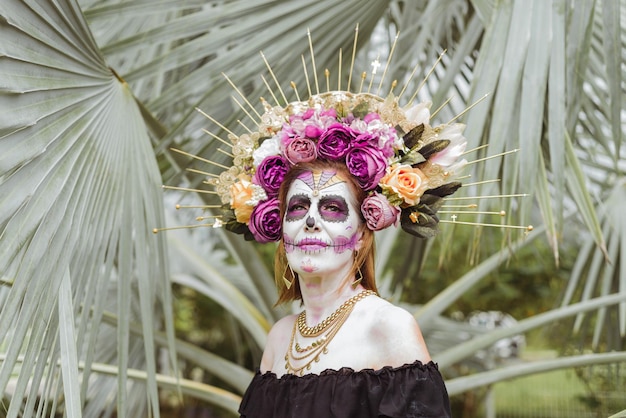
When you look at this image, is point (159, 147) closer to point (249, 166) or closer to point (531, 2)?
point (249, 166)

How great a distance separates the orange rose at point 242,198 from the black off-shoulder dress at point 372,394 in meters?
0.44

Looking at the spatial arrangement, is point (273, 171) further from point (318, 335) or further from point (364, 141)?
point (318, 335)

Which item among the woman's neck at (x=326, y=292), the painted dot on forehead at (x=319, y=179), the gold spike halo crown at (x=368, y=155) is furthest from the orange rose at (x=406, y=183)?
the woman's neck at (x=326, y=292)

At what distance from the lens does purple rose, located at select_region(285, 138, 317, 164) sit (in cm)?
200

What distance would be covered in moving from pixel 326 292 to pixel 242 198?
1.05 feet

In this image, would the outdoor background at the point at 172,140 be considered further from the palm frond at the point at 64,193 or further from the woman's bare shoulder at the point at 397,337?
the woman's bare shoulder at the point at 397,337

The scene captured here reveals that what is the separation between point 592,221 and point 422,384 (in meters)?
0.82

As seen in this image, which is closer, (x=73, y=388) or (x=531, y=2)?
(x=73, y=388)

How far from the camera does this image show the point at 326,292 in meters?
1.99

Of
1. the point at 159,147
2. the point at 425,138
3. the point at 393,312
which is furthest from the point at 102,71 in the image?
the point at 393,312

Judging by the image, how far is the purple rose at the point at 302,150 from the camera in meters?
2.00

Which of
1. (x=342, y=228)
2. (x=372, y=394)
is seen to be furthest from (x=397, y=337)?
(x=342, y=228)

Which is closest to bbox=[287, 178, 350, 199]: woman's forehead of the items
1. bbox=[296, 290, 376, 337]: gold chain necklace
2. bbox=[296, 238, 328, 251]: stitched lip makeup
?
bbox=[296, 238, 328, 251]: stitched lip makeup

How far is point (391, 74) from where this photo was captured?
3.85 metres
